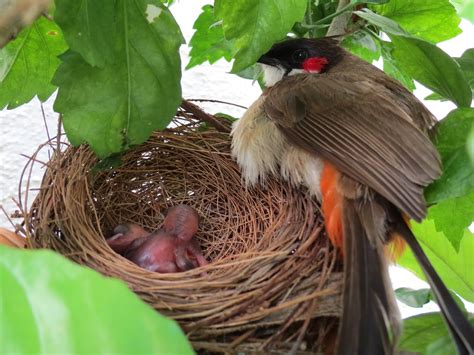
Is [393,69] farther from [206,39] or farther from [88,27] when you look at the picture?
[88,27]

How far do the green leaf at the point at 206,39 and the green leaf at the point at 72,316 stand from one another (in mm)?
1361

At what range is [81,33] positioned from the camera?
4.23ft

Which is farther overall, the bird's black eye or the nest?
the bird's black eye

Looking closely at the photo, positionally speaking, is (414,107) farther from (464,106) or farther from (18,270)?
(18,270)

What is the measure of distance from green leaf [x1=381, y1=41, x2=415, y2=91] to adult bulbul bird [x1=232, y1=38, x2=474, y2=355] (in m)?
0.04

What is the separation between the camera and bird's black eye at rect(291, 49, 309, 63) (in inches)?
75.2

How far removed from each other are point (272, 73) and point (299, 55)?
10 cm

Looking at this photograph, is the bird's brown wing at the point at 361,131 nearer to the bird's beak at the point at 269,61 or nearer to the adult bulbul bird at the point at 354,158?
the adult bulbul bird at the point at 354,158

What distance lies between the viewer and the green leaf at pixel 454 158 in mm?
1338

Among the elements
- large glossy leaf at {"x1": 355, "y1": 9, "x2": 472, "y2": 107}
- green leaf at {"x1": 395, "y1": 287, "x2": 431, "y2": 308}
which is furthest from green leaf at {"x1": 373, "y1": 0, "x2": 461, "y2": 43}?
green leaf at {"x1": 395, "y1": 287, "x2": 431, "y2": 308}

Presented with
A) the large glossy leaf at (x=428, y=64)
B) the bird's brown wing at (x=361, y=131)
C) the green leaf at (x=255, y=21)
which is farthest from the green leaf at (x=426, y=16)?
the green leaf at (x=255, y=21)

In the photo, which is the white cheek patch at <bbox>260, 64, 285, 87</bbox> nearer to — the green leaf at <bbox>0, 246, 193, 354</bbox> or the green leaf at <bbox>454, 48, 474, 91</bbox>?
the green leaf at <bbox>454, 48, 474, 91</bbox>

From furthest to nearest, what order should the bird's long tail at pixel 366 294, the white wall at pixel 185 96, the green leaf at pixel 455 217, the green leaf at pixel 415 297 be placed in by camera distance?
the white wall at pixel 185 96 → the green leaf at pixel 415 297 → the green leaf at pixel 455 217 → the bird's long tail at pixel 366 294

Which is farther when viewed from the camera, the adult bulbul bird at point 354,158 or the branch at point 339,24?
the branch at point 339,24
